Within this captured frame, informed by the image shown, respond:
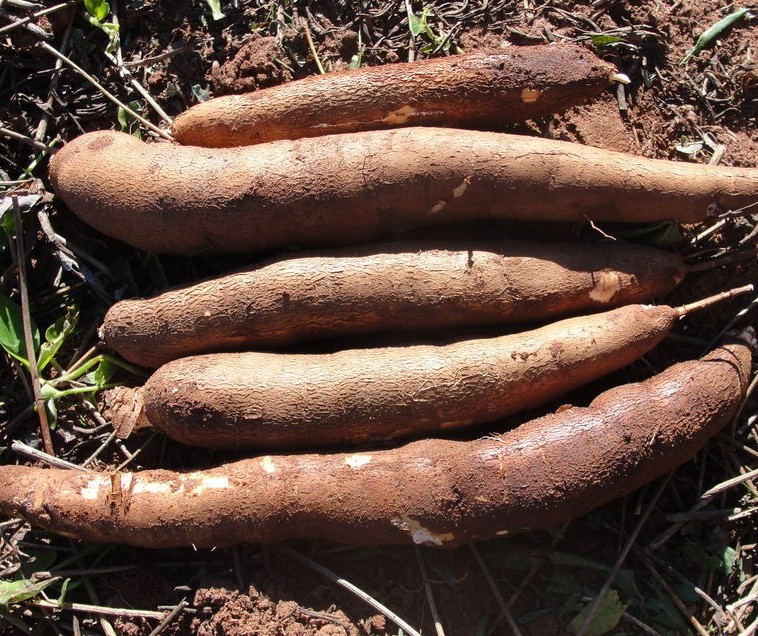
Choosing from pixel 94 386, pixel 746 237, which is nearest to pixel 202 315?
pixel 94 386

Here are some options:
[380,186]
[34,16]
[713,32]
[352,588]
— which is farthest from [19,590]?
[713,32]

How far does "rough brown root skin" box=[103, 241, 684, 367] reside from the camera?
239cm

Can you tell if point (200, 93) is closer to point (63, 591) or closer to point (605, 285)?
point (605, 285)

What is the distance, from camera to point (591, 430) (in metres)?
2.24

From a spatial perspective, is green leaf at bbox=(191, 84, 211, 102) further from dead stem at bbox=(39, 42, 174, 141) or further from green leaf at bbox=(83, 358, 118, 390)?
green leaf at bbox=(83, 358, 118, 390)

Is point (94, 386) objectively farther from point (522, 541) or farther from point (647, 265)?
point (647, 265)

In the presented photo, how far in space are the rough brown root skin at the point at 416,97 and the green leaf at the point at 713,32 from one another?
0.58 m

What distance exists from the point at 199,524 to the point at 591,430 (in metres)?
1.26

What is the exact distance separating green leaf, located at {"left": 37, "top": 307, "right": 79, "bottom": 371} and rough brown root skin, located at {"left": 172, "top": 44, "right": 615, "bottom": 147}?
2.69 ft

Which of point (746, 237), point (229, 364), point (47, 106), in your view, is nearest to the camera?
point (229, 364)

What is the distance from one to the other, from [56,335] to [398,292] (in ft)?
4.39

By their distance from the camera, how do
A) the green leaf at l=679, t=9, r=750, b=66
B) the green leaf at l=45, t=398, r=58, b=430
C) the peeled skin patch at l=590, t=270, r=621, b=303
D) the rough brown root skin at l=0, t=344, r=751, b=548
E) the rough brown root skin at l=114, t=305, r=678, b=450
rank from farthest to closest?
1. the green leaf at l=679, t=9, r=750, b=66
2. the green leaf at l=45, t=398, r=58, b=430
3. the peeled skin patch at l=590, t=270, r=621, b=303
4. the rough brown root skin at l=114, t=305, r=678, b=450
5. the rough brown root skin at l=0, t=344, r=751, b=548

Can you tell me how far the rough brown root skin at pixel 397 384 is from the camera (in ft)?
7.64

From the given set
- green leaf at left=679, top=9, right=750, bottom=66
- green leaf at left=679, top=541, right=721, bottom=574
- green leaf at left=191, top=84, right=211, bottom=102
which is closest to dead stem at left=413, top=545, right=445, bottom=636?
green leaf at left=679, top=541, right=721, bottom=574
